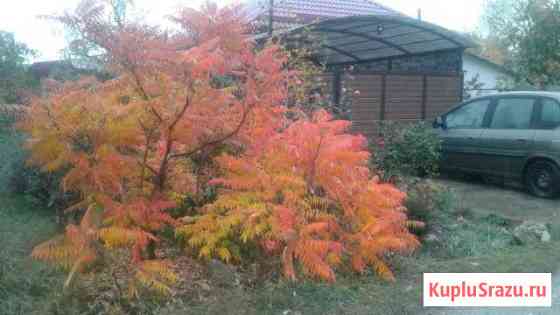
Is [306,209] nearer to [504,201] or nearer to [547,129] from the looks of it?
[504,201]

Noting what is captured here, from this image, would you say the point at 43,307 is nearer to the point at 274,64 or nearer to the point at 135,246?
the point at 135,246

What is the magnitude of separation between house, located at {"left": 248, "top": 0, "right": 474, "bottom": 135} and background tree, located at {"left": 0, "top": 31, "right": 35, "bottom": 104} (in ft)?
15.4

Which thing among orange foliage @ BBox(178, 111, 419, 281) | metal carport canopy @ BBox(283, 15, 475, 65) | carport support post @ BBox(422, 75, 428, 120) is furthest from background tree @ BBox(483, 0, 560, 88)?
orange foliage @ BBox(178, 111, 419, 281)

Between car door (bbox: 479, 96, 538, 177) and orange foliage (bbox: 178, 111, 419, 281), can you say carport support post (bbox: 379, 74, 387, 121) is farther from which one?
orange foliage (bbox: 178, 111, 419, 281)

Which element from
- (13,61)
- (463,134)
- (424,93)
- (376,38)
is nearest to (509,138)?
(463,134)

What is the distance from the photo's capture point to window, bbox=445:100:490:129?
11.0m

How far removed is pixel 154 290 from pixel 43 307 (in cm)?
84

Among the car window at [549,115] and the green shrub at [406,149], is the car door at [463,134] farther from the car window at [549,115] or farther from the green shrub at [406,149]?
the car window at [549,115]

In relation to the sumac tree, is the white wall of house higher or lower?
higher

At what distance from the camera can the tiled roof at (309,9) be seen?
11.5 m

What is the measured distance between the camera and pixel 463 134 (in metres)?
11.2

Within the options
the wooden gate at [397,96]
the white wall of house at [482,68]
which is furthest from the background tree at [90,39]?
the white wall of house at [482,68]

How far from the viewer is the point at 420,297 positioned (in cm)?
544

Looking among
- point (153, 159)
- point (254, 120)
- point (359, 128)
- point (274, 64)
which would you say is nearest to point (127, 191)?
point (153, 159)
